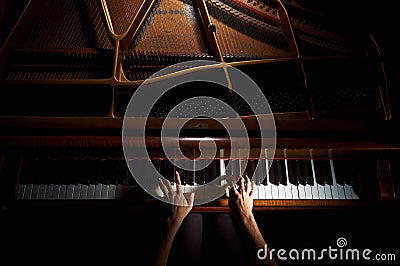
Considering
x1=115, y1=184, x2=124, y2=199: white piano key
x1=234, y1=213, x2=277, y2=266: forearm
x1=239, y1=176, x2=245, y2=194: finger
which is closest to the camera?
x1=234, y1=213, x2=277, y2=266: forearm

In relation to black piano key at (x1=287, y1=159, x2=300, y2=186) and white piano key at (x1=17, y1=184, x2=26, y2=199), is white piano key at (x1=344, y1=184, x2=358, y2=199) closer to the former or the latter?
black piano key at (x1=287, y1=159, x2=300, y2=186)

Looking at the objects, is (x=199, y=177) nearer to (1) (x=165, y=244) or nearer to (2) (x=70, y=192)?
(1) (x=165, y=244)

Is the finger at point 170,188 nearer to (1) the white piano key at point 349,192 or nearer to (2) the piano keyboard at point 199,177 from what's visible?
(2) the piano keyboard at point 199,177

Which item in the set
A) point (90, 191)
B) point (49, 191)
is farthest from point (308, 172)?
point (49, 191)

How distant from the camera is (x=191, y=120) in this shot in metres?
1.95

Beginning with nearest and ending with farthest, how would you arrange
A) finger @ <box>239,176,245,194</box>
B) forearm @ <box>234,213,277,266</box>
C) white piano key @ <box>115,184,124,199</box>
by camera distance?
1. forearm @ <box>234,213,277,266</box>
2. finger @ <box>239,176,245,194</box>
3. white piano key @ <box>115,184,124,199</box>

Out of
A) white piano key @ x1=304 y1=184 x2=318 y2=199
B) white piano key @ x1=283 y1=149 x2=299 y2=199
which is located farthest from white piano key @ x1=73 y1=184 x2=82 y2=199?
white piano key @ x1=304 y1=184 x2=318 y2=199

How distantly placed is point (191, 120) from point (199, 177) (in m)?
0.39

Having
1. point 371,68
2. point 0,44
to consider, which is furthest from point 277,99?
point 0,44

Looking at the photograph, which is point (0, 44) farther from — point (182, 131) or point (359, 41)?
point (359, 41)

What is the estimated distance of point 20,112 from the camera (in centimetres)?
218

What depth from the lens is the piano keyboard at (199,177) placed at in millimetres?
2070

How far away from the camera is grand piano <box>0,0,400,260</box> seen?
1956 millimetres

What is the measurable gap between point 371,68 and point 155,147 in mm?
1444
